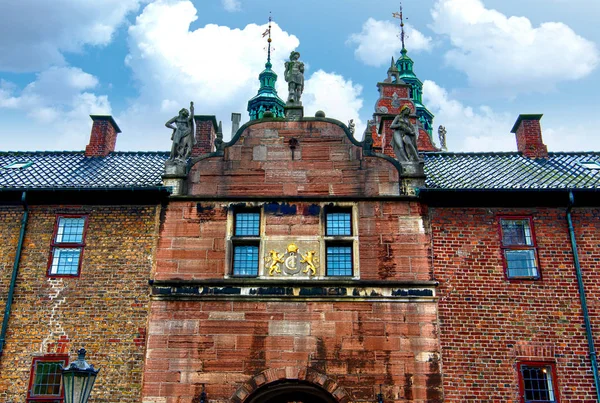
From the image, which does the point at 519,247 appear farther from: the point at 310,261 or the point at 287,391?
the point at 287,391

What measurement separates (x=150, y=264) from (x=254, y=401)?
15.5 ft

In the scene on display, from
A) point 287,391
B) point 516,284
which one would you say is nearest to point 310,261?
point 287,391

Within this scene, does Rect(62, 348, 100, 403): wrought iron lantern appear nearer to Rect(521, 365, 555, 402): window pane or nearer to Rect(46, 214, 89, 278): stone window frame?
Rect(46, 214, 89, 278): stone window frame

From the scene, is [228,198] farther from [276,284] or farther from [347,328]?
[347,328]

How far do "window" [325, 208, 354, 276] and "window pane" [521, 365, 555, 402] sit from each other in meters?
5.28

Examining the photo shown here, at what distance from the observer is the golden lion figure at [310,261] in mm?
17969

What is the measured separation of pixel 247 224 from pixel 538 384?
351 inches

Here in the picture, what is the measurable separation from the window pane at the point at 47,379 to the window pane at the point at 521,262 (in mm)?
12434

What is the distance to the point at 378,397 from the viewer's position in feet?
54.8

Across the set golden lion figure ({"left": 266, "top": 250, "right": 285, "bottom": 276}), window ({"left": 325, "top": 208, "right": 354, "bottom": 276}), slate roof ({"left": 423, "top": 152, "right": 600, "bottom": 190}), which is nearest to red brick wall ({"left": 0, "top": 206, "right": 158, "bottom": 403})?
golden lion figure ({"left": 266, "top": 250, "right": 285, "bottom": 276})

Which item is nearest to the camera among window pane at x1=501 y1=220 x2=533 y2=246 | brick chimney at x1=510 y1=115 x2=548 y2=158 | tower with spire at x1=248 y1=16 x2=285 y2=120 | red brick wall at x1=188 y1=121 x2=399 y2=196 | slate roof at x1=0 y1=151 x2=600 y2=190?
window pane at x1=501 y1=220 x2=533 y2=246

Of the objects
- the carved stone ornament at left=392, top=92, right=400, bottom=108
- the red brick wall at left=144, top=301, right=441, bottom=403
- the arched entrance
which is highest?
the carved stone ornament at left=392, top=92, right=400, bottom=108

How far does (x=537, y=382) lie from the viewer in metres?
16.8

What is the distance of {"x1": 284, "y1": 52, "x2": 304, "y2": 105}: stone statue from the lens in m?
20.4
